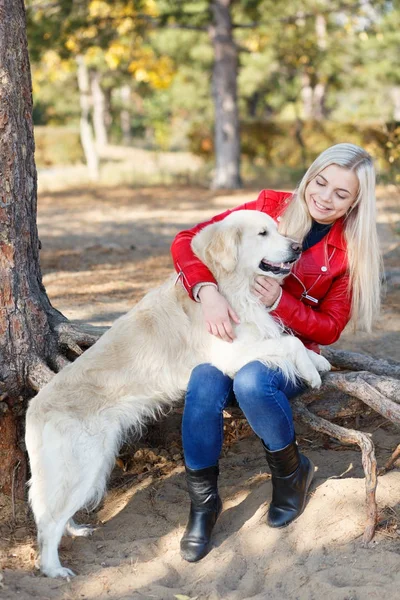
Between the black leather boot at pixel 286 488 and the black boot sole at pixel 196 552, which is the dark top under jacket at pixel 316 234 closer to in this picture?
the black leather boot at pixel 286 488

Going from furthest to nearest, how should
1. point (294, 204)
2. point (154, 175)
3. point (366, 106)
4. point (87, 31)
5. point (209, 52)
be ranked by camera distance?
point (366, 106) < point (209, 52) < point (154, 175) < point (87, 31) < point (294, 204)

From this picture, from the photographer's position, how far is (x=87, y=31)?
14.9 metres

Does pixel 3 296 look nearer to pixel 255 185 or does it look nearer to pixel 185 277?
pixel 185 277

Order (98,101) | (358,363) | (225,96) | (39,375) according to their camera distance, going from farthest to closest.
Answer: (98,101) < (225,96) < (358,363) < (39,375)

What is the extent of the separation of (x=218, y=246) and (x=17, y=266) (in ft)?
3.70

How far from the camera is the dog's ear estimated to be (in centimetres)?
323

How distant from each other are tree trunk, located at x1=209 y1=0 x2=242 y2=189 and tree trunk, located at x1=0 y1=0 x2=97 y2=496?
43.1ft

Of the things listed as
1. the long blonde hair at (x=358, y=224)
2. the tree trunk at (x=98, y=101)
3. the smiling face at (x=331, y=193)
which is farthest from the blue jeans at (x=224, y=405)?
the tree trunk at (x=98, y=101)

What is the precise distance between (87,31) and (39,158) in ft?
48.1

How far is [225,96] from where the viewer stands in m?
16.4

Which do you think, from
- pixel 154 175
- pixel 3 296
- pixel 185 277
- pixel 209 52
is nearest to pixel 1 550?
pixel 3 296

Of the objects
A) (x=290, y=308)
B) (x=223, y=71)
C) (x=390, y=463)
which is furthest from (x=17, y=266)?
(x=223, y=71)

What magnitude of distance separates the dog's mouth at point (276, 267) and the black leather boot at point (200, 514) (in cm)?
98

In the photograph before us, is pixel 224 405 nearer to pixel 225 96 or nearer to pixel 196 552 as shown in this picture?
pixel 196 552
